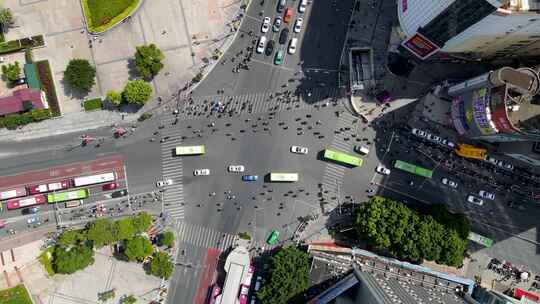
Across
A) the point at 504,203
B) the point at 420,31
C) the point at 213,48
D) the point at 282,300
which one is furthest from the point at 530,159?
the point at 213,48

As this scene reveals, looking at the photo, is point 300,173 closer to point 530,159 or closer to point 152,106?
point 152,106

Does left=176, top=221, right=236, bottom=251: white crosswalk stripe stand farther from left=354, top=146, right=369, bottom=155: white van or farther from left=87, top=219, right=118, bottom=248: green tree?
left=354, top=146, right=369, bottom=155: white van

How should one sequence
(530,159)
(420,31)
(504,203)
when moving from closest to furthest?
(420,31) < (530,159) < (504,203)

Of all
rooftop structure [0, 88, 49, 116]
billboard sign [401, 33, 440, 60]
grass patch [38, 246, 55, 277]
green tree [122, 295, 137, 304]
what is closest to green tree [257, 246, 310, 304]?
green tree [122, 295, 137, 304]

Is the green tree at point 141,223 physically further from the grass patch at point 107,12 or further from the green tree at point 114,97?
the grass patch at point 107,12

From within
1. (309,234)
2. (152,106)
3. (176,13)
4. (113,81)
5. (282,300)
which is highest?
(176,13)

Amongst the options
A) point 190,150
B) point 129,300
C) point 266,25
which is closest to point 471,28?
point 266,25
